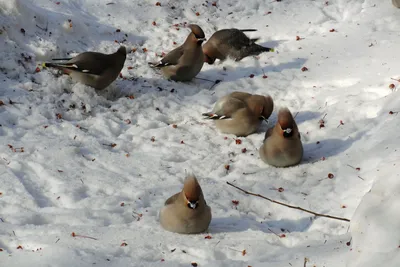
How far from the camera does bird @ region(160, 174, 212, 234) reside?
5047mm

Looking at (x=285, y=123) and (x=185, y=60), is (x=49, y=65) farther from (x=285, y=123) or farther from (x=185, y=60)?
(x=285, y=123)

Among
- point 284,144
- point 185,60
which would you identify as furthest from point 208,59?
point 284,144

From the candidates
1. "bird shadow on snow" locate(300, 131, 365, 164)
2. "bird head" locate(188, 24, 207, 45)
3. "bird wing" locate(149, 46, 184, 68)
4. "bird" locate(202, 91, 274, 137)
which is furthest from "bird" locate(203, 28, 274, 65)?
"bird shadow on snow" locate(300, 131, 365, 164)

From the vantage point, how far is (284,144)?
20.3 ft

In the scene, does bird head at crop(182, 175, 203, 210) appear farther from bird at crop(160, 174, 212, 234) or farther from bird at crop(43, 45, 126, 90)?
bird at crop(43, 45, 126, 90)

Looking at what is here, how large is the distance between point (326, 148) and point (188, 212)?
207 cm

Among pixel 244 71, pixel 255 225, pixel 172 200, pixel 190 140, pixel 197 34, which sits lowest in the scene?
pixel 244 71

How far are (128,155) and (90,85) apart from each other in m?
1.31

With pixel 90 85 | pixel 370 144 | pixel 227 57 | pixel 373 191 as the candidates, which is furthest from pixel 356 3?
pixel 373 191

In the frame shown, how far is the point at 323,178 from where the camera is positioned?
6066mm

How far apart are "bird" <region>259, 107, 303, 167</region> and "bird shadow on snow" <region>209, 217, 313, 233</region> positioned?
0.91 m

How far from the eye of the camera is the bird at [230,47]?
8.33 meters

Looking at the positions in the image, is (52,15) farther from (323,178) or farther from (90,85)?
(323,178)

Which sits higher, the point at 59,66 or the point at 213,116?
the point at 59,66
